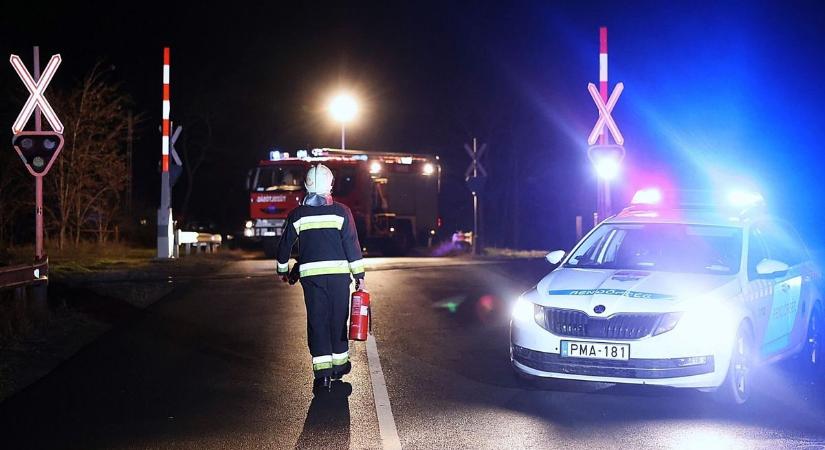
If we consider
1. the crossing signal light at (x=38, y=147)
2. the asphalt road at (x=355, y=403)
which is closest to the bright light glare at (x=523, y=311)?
the asphalt road at (x=355, y=403)

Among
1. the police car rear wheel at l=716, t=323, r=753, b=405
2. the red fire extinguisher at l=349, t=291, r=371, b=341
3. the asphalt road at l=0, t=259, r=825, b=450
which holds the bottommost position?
the asphalt road at l=0, t=259, r=825, b=450

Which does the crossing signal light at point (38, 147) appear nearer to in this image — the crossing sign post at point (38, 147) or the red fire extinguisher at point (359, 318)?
the crossing sign post at point (38, 147)

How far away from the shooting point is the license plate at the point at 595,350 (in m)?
7.28

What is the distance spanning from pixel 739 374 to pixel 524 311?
5.37ft

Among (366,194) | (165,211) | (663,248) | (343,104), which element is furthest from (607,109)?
(343,104)

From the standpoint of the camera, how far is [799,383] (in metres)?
8.57

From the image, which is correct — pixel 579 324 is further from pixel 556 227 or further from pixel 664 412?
pixel 556 227

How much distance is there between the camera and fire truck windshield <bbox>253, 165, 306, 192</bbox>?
26.1 metres

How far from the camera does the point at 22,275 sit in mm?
11734

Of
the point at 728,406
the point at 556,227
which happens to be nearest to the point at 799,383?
the point at 728,406

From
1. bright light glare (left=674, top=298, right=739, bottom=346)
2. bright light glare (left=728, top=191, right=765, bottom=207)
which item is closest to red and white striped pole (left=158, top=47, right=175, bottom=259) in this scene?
bright light glare (left=728, top=191, right=765, bottom=207)

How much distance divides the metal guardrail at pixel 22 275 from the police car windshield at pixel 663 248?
627 centimetres

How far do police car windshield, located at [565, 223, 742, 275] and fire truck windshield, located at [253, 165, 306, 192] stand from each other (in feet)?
56.9

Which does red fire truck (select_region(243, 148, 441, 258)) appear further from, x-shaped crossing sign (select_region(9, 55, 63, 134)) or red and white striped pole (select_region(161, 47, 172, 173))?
x-shaped crossing sign (select_region(9, 55, 63, 134))
